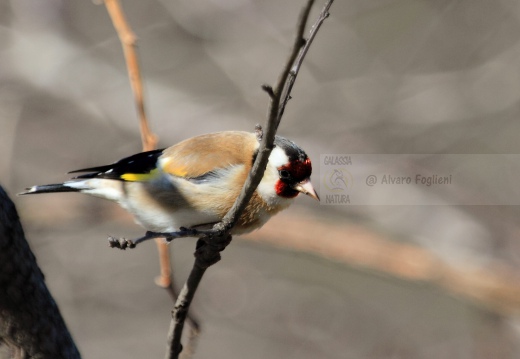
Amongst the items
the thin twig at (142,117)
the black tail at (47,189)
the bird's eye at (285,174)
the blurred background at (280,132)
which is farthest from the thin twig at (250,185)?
the blurred background at (280,132)

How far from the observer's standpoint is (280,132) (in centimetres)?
678

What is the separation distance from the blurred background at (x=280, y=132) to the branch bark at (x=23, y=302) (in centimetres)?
334

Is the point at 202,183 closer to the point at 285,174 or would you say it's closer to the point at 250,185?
the point at 285,174

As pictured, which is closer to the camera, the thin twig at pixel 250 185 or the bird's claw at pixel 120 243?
the thin twig at pixel 250 185

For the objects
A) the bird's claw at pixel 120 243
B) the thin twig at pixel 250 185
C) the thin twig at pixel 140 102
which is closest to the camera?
the thin twig at pixel 250 185

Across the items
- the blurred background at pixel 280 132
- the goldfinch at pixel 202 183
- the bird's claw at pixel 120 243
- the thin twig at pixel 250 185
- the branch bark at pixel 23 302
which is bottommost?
the branch bark at pixel 23 302

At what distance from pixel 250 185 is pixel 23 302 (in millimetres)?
883

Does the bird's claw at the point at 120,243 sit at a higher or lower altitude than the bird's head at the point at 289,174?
lower

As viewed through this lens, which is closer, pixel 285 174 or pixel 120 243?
pixel 120 243

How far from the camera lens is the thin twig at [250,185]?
183 centimetres

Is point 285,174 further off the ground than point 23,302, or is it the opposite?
point 285,174

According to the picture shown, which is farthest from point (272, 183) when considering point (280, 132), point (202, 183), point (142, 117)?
point (280, 132)

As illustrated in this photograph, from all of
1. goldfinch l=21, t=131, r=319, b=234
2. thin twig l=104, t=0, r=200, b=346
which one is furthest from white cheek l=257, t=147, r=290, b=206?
thin twig l=104, t=0, r=200, b=346

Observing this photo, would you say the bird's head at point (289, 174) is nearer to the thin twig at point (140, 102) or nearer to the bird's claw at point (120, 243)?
the thin twig at point (140, 102)
